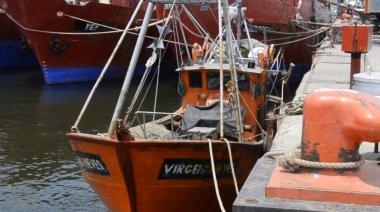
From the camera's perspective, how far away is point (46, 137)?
13.1 meters

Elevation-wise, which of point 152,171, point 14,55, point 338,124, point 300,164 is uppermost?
point 338,124

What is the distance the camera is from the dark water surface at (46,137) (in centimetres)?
913

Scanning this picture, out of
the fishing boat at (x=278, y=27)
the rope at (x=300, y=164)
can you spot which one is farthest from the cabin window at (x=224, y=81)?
the fishing boat at (x=278, y=27)

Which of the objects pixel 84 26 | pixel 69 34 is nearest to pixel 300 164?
pixel 69 34

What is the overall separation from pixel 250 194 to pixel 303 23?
20766 millimetres

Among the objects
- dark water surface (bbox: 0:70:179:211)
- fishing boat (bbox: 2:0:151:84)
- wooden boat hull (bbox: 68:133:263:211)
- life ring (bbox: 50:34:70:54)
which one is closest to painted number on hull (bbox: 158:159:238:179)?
wooden boat hull (bbox: 68:133:263:211)

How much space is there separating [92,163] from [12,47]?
70.2 feet

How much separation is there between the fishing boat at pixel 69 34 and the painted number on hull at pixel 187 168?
13760mm

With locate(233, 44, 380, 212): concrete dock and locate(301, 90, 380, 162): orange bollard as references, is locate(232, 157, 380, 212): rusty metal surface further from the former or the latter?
locate(301, 90, 380, 162): orange bollard

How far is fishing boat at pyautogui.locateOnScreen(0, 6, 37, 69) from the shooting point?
26.8 metres

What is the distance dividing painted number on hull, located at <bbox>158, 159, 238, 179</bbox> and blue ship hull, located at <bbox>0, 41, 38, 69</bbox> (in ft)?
70.2

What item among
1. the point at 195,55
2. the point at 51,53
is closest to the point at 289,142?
the point at 195,55

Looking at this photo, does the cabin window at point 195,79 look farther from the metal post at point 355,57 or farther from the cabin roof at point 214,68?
the metal post at point 355,57

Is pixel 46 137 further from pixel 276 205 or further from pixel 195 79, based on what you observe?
pixel 276 205
